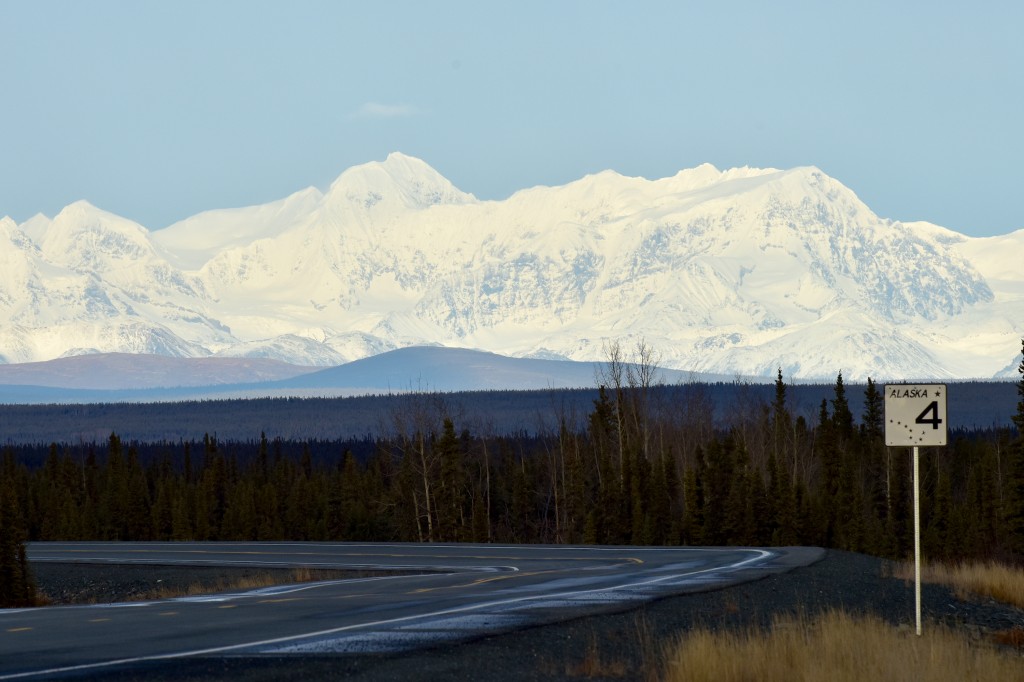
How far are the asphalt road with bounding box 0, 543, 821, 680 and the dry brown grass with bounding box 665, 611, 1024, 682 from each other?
129 inches

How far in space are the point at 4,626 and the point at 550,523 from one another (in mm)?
110087

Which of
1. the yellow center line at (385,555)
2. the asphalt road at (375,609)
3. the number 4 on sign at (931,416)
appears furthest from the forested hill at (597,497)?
the number 4 on sign at (931,416)

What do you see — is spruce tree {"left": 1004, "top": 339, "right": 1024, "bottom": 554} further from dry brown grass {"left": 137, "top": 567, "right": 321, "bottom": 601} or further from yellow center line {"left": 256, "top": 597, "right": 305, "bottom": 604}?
yellow center line {"left": 256, "top": 597, "right": 305, "bottom": 604}

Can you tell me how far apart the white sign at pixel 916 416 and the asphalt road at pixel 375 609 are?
5.46 meters

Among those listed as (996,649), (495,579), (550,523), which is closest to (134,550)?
(495,579)

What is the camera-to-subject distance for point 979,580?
36.4 meters

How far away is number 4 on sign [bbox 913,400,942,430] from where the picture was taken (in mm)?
22578

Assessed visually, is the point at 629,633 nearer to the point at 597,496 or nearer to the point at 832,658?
the point at 832,658

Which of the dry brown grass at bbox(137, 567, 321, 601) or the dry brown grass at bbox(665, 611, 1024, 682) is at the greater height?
the dry brown grass at bbox(665, 611, 1024, 682)

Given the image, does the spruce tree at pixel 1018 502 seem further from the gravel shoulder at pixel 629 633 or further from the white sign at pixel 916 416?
the white sign at pixel 916 416

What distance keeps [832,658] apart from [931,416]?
171 inches

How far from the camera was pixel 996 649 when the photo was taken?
24.8 meters

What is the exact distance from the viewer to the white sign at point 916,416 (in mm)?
22547

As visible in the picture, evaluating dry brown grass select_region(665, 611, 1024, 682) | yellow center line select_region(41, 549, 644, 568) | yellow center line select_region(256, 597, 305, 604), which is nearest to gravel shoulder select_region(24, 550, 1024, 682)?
dry brown grass select_region(665, 611, 1024, 682)
